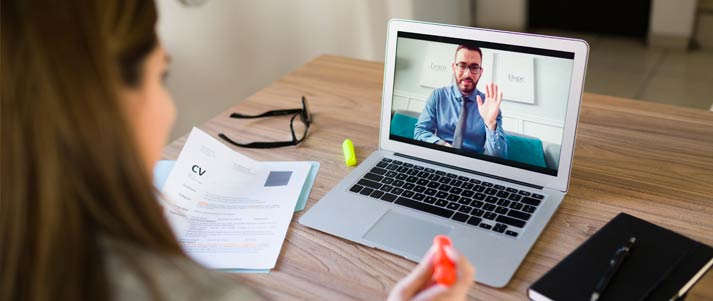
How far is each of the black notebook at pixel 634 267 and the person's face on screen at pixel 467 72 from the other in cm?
30

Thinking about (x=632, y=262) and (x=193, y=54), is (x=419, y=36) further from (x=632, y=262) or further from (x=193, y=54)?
(x=193, y=54)

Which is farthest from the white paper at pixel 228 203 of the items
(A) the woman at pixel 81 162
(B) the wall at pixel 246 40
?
(B) the wall at pixel 246 40

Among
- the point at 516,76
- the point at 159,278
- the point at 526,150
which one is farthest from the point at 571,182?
the point at 159,278

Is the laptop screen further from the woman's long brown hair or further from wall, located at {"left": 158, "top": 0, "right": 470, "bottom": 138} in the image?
wall, located at {"left": 158, "top": 0, "right": 470, "bottom": 138}

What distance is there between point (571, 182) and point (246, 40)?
1396mm

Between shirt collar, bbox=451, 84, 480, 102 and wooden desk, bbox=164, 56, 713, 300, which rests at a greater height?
shirt collar, bbox=451, 84, 480, 102

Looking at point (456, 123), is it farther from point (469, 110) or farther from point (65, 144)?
point (65, 144)

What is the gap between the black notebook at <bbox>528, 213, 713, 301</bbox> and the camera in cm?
80

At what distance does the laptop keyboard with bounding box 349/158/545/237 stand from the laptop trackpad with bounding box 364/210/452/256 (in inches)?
1.2

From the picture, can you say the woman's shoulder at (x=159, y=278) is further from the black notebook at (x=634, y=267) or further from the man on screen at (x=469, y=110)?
the man on screen at (x=469, y=110)

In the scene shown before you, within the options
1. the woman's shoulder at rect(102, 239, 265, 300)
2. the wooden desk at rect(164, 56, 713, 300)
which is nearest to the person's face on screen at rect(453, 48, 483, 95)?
the wooden desk at rect(164, 56, 713, 300)

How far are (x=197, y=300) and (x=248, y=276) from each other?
332 mm

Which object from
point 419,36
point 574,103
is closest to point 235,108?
point 419,36

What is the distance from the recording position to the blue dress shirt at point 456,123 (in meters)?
1.07
